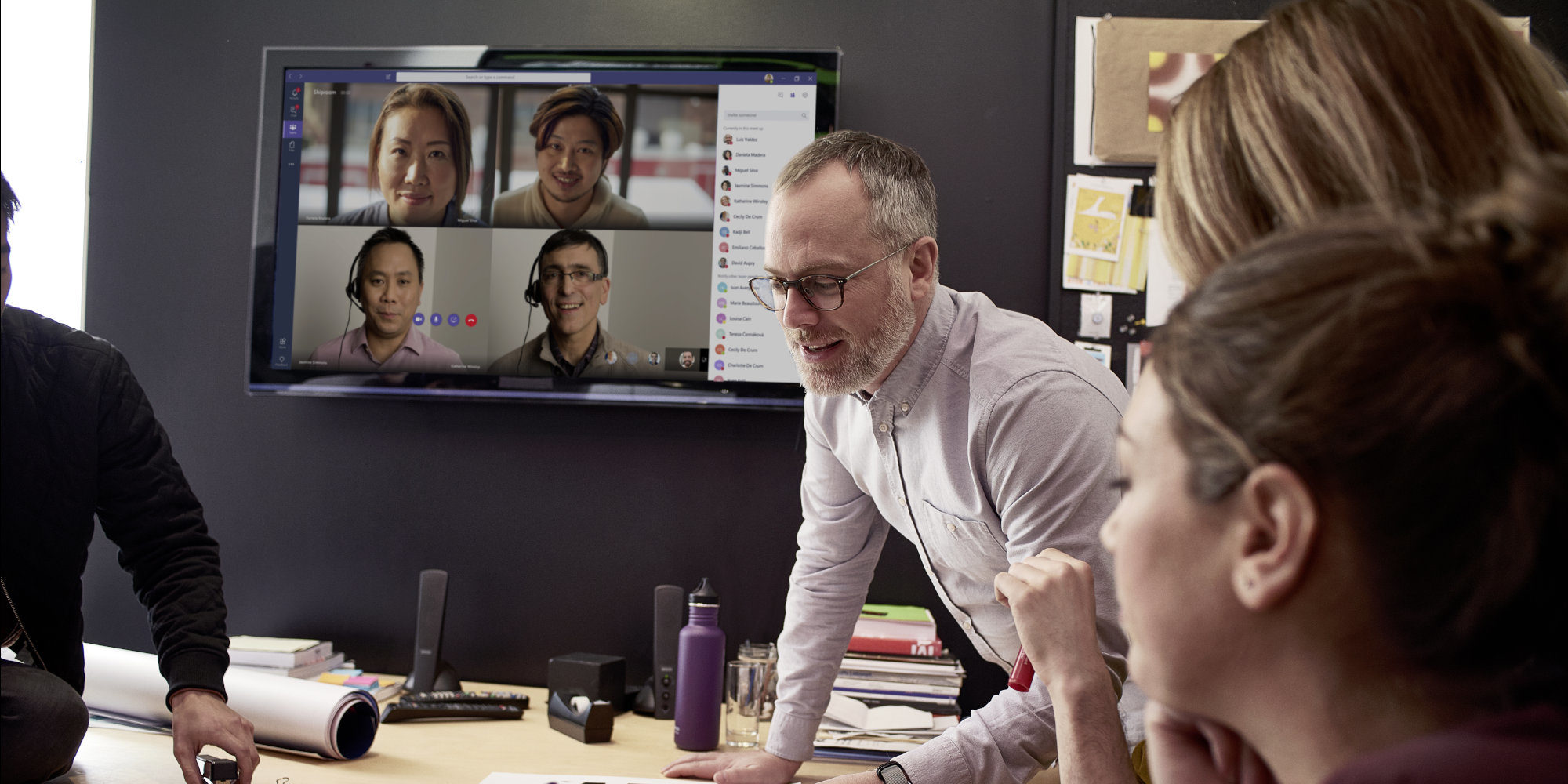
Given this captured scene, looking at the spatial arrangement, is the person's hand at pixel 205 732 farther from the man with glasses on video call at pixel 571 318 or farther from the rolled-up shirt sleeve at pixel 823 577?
the man with glasses on video call at pixel 571 318

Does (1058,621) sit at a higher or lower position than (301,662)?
higher

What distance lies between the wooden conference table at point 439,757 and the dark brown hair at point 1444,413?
3.79ft

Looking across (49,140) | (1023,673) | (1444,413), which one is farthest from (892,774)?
(49,140)

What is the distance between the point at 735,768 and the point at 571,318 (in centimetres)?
101

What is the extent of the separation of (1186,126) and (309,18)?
2.09 m

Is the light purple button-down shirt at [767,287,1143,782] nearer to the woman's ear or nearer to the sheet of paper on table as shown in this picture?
the sheet of paper on table

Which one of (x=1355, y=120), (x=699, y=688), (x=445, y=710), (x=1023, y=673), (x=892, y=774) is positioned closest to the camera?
(x=1355, y=120)

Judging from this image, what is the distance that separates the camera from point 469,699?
1836mm

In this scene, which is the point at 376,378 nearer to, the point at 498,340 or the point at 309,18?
the point at 498,340

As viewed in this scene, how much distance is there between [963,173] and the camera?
213cm

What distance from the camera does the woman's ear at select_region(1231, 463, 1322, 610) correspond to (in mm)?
510

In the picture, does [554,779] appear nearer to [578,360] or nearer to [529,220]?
[578,360]

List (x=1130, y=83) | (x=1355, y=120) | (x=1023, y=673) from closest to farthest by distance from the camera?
(x=1355, y=120) → (x=1023, y=673) → (x=1130, y=83)

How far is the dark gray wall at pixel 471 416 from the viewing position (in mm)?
2139
